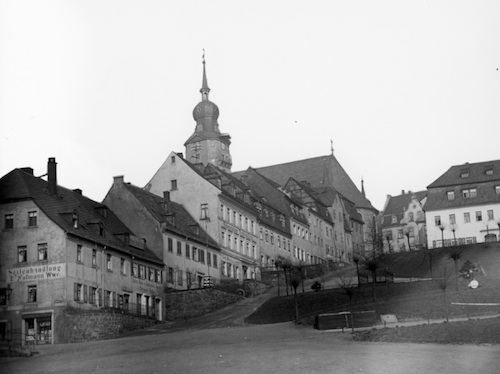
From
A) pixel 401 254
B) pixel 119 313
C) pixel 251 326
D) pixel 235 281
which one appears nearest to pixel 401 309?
pixel 251 326

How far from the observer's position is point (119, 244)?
2795 inches

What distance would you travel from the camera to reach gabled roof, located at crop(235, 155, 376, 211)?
467 ft

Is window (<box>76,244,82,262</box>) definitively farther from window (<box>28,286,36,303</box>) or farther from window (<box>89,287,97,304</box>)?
window (<box>28,286,36,303</box>)

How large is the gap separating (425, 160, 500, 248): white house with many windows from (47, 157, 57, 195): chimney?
5110 centimetres

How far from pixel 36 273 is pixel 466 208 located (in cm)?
5947

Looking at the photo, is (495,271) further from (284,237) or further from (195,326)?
(284,237)

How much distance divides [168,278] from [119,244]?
335 inches

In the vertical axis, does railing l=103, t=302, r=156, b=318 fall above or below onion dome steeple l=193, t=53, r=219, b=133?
below

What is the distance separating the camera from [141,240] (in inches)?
3054

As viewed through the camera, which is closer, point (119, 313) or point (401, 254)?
point (119, 313)

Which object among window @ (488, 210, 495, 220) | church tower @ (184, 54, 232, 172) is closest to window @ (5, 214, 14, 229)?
window @ (488, 210, 495, 220)

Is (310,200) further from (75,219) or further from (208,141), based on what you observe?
(75,219)

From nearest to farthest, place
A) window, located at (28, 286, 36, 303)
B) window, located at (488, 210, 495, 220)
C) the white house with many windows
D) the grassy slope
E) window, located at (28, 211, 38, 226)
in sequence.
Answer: the grassy slope < window, located at (28, 286, 36, 303) < window, located at (28, 211, 38, 226) < window, located at (488, 210, 495, 220) < the white house with many windows

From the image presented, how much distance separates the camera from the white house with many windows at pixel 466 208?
349 feet
